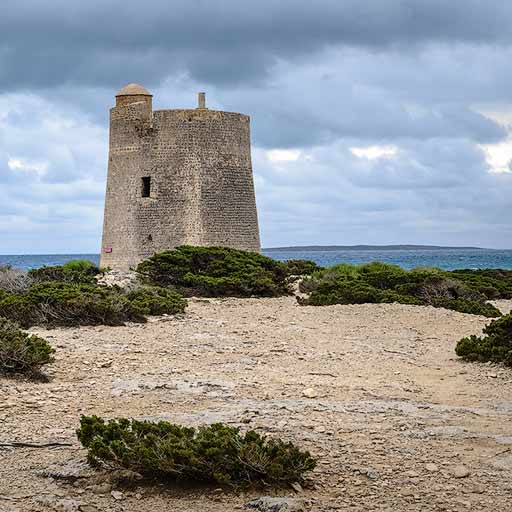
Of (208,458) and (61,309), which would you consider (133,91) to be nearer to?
(61,309)

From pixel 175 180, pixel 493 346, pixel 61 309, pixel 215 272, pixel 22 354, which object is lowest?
pixel 22 354

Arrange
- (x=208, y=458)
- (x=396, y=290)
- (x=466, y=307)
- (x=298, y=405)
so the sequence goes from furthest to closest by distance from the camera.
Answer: (x=396, y=290) < (x=466, y=307) < (x=298, y=405) < (x=208, y=458)

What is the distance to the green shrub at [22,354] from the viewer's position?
10.5m

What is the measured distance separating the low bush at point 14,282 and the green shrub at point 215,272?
3.32 metres

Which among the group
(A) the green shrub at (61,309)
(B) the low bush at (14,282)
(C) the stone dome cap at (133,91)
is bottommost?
(A) the green shrub at (61,309)

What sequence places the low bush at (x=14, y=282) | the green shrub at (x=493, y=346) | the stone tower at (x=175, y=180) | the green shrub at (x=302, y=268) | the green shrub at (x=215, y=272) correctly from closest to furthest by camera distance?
the green shrub at (x=493, y=346) < the low bush at (x=14, y=282) < the green shrub at (x=215, y=272) < the stone tower at (x=175, y=180) < the green shrub at (x=302, y=268)

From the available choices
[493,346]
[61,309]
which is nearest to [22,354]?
[61,309]

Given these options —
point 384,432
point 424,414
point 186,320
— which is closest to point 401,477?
point 384,432

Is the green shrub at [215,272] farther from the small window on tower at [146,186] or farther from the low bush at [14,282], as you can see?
the small window on tower at [146,186]

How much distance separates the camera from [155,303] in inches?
655

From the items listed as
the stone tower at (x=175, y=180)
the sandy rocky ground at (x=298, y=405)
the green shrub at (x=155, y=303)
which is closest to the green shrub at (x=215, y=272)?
the stone tower at (x=175, y=180)

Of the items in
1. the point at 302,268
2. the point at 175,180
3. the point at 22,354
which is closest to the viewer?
the point at 22,354

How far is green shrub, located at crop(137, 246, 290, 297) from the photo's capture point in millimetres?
21453

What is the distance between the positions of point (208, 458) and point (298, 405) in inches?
99.7
